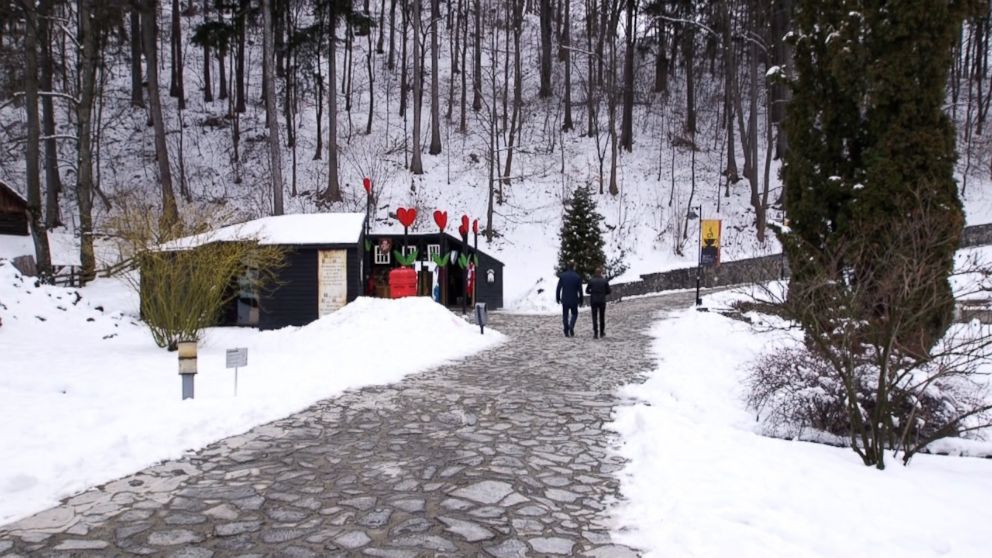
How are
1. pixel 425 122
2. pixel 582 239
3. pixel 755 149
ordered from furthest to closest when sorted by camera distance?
pixel 425 122
pixel 755 149
pixel 582 239

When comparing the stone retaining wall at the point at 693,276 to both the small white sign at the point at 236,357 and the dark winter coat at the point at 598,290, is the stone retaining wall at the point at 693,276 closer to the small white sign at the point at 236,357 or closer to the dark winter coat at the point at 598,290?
the dark winter coat at the point at 598,290

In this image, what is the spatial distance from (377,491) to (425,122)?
1606 inches

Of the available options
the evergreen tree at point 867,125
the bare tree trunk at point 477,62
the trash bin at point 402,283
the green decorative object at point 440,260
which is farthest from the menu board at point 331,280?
the bare tree trunk at point 477,62

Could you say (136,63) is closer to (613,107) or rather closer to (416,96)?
(416,96)

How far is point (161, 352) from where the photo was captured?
12406 mm

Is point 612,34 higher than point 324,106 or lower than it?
higher

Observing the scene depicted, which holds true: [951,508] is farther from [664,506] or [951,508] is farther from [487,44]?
[487,44]

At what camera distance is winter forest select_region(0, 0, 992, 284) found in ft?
108

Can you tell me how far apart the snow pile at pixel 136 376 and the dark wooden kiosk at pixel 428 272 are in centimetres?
613

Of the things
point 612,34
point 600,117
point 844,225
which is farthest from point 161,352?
point 600,117

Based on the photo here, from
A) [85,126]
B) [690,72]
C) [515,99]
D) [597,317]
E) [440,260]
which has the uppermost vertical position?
[690,72]

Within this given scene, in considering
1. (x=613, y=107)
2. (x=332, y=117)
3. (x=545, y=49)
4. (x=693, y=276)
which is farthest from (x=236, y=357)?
(x=545, y=49)

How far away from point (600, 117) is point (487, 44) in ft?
48.5

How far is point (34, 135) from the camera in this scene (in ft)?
80.0
